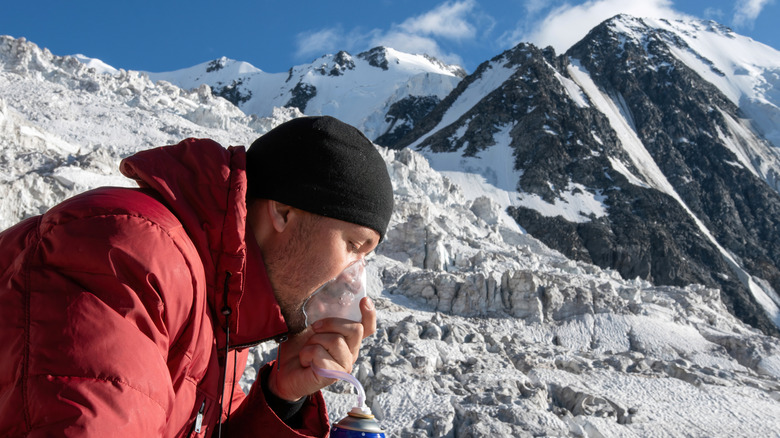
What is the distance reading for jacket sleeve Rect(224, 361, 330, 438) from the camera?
1.68 metres

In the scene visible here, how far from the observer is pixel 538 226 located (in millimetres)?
50594

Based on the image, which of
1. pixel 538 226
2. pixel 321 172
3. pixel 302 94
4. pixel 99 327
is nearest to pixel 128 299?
pixel 99 327

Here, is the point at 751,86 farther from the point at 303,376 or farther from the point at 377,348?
the point at 303,376

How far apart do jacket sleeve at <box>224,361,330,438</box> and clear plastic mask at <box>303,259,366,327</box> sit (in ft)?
1.18

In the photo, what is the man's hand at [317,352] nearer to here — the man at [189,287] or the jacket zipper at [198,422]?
the man at [189,287]

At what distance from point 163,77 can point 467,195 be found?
289 feet

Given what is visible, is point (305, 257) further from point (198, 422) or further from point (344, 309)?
point (198, 422)

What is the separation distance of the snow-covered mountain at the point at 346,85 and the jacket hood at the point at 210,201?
275 feet

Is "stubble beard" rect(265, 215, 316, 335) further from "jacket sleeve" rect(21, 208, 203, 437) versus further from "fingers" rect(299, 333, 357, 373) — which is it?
"jacket sleeve" rect(21, 208, 203, 437)

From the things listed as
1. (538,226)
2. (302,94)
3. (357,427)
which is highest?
(302,94)

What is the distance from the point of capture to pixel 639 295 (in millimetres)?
22328

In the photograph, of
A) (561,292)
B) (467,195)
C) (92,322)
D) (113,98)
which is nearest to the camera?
(92,322)

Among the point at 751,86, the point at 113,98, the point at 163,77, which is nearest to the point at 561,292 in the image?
the point at 113,98

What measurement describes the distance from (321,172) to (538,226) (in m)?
50.9
